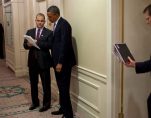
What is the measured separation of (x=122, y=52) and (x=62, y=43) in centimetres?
→ 98

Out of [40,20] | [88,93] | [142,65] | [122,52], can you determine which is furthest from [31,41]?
[142,65]

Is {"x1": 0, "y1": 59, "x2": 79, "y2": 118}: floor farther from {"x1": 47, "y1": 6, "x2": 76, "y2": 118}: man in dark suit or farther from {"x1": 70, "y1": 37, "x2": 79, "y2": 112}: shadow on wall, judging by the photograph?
{"x1": 47, "y1": 6, "x2": 76, "y2": 118}: man in dark suit

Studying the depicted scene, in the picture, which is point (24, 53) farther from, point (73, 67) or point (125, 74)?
point (125, 74)

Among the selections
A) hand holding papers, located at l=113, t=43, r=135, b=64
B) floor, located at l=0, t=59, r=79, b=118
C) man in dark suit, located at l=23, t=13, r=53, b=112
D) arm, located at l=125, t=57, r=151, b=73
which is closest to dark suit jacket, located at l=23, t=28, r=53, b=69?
man in dark suit, located at l=23, t=13, r=53, b=112

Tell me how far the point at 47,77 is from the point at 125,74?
4.90 ft

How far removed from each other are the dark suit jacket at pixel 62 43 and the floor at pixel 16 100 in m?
0.93

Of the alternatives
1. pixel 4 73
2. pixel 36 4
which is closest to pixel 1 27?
A: pixel 4 73

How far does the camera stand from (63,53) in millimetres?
3250

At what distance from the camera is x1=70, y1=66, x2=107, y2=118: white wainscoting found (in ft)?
9.82

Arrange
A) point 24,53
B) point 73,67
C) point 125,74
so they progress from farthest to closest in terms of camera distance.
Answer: point 24,53
point 73,67
point 125,74

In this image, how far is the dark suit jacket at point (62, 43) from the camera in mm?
3244

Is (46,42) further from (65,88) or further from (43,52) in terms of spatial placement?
(65,88)

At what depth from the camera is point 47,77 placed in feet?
12.9

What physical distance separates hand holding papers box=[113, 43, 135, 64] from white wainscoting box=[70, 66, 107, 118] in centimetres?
46
